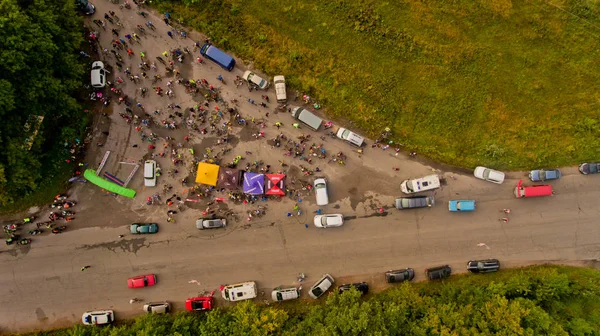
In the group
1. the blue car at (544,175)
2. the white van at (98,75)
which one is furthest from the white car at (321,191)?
the white van at (98,75)

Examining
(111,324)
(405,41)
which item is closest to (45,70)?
(111,324)

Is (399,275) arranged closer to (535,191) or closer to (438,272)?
(438,272)

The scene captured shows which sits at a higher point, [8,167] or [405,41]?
[405,41]

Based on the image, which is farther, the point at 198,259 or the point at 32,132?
the point at 198,259

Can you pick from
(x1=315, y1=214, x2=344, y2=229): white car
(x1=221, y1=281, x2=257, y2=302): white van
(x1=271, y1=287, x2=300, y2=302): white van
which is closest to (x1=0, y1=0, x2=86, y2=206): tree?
(x1=221, y1=281, x2=257, y2=302): white van

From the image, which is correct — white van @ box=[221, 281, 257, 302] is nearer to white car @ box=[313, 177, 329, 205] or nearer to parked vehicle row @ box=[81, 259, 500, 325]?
parked vehicle row @ box=[81, 259, 500, 325]

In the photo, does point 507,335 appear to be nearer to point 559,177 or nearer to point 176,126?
point 559,177

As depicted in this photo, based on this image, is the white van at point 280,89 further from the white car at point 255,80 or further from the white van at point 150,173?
the white van at point 150,173
